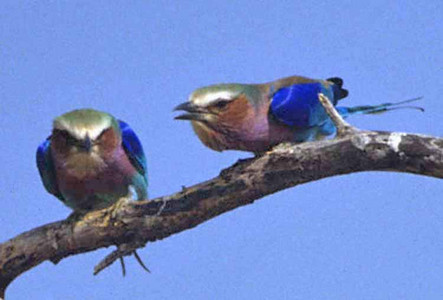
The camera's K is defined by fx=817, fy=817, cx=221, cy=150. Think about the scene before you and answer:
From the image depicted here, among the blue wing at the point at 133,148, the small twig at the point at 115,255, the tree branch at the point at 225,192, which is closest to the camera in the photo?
the tree branch at the point at 225,192

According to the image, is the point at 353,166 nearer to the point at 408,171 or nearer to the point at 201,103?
the point at 408,171

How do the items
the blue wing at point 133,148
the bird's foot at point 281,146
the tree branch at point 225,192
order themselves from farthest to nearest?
the blue wing at point 133,148
the bird's foot at point 281,146
the tree branch at point 225,192

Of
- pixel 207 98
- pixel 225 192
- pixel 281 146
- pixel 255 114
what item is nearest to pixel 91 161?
pixel 207 98

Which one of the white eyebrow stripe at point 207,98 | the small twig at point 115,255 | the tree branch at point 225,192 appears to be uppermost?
the white eyebrow stripe at point 207,98

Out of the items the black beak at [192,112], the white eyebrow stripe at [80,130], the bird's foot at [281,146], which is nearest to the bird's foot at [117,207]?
the white eyebrow stripe at [80,130]

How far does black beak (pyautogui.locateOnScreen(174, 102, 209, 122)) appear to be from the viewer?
5488mm

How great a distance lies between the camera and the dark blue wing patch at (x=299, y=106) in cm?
570

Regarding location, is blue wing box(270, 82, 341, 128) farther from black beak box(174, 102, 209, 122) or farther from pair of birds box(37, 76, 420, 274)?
black beak box(174, 102, 209, 122)

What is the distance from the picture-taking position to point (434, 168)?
4816mm

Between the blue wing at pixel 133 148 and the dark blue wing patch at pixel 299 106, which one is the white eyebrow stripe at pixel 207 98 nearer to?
the dark blue wing patch at pixel 299 106

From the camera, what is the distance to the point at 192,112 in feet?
18.1

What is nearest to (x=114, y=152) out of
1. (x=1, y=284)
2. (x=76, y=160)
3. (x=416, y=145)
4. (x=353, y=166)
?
(x=76, y=160)

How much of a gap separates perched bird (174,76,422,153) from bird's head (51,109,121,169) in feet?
1.91

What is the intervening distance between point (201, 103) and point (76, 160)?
0.98 meters
